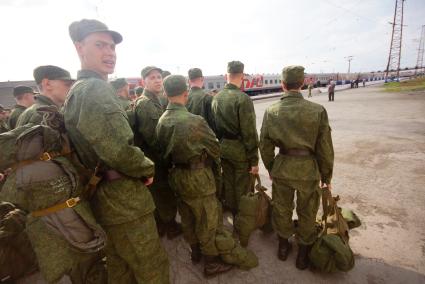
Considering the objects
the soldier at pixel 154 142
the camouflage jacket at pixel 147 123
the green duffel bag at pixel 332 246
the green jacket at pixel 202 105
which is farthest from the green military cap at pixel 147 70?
the green duffel bag at pixel 332 246

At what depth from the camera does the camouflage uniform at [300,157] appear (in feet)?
7.97

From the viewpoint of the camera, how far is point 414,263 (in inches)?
97.2

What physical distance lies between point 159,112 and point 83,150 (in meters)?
1.56

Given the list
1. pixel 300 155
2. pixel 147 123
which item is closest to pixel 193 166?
pixel 147 123

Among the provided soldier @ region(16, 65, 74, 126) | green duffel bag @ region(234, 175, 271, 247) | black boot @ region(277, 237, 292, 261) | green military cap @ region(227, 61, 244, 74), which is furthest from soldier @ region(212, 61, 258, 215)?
soldier @ region(16, 65, 74, 126)

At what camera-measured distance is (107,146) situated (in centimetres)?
160

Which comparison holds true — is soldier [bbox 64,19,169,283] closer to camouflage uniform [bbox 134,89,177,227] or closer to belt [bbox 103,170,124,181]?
belt [bbox 103,170,124,181]

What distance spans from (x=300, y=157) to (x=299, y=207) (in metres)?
0.57

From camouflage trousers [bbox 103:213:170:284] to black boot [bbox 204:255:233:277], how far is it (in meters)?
0.61

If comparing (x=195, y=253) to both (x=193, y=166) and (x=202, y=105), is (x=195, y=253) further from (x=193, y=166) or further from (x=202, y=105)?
(x=202, y=105)

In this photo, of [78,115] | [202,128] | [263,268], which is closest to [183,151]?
[202,128]

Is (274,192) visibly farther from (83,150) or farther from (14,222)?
(14,222)

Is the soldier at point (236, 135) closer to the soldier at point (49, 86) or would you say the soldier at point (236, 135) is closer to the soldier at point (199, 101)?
the soldier at point (199, 101)

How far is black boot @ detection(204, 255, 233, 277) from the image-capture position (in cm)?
252
